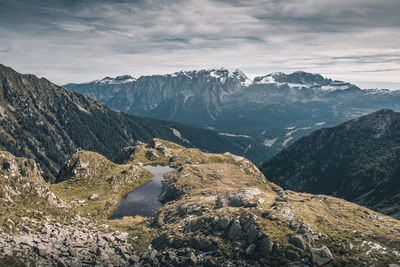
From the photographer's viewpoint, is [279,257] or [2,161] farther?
[2,161]

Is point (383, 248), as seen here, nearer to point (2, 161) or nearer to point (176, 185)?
point (176, 185)

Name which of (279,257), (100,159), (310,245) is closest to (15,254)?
(279,257)

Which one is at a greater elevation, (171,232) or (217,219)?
(217,219)

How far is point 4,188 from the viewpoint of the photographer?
60.3 metres

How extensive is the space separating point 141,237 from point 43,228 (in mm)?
20270

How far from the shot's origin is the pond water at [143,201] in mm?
88594

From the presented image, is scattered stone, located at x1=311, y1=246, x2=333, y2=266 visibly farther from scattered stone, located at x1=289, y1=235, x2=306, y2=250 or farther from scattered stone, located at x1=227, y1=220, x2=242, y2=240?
scattered stone, located at x1=227, y1=220, x2=242, y2=240

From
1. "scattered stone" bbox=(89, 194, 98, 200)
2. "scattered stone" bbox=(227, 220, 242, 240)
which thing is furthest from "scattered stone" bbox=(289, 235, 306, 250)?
"scattered stone" bbox=(89, 194, 98, 200)

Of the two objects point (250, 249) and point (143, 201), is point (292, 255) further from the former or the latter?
point (143, 201)

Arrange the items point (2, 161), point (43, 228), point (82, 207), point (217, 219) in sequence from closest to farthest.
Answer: point (43, 228) → point (217, 219) → point (2, 161) → point (82, 207)

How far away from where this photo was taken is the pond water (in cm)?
8859

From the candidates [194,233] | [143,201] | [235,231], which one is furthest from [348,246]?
[143,201]

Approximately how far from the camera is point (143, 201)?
3920 inches

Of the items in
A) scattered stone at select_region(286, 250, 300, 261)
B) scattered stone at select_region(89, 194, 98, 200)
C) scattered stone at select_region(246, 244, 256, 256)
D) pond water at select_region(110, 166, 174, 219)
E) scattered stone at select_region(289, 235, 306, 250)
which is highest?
scattered stone at select_region(289, 235, 306, 250)
